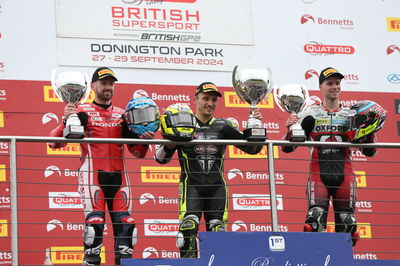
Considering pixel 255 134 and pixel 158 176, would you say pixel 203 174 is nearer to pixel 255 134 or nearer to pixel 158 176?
pixel 255 134

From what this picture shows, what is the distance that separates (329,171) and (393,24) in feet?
10.5

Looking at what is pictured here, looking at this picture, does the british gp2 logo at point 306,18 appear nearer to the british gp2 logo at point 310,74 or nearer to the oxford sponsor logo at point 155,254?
the british gp2 logo at point 310,74

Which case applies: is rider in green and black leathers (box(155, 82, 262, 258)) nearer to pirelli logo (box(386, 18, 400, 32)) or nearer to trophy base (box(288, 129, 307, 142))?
trophy base (box(288, 129, 307, 142))

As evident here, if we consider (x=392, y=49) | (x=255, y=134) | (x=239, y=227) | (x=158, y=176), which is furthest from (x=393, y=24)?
(x=255, y=134)

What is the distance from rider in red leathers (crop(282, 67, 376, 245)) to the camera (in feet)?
20.7

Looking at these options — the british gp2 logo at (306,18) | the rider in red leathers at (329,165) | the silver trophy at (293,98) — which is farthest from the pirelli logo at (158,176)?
the silver trophy at (293,98)

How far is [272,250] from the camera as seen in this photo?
564 centimetres

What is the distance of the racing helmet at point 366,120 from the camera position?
6.12 meters

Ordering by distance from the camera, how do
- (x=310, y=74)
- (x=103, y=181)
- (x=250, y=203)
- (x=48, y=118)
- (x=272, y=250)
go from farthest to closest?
(x=310, y=74) → (x=250, y=203) → (x=48, y=118) → (x=103, y=181) → (x=272, y=250)

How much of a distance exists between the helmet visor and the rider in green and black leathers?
273 millimetres

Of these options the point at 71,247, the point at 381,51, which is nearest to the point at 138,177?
the point at 71,247

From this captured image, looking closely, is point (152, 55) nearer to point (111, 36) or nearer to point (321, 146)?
point (111, 36)

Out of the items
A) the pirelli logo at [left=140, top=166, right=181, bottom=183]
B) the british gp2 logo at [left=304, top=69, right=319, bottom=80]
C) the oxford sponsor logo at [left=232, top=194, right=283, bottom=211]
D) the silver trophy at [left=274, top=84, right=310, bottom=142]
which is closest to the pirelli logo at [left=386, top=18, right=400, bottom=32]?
the british gp2 logo at [left=304, top=69, right=319, bottom=80]

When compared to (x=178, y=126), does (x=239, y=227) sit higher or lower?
lower
